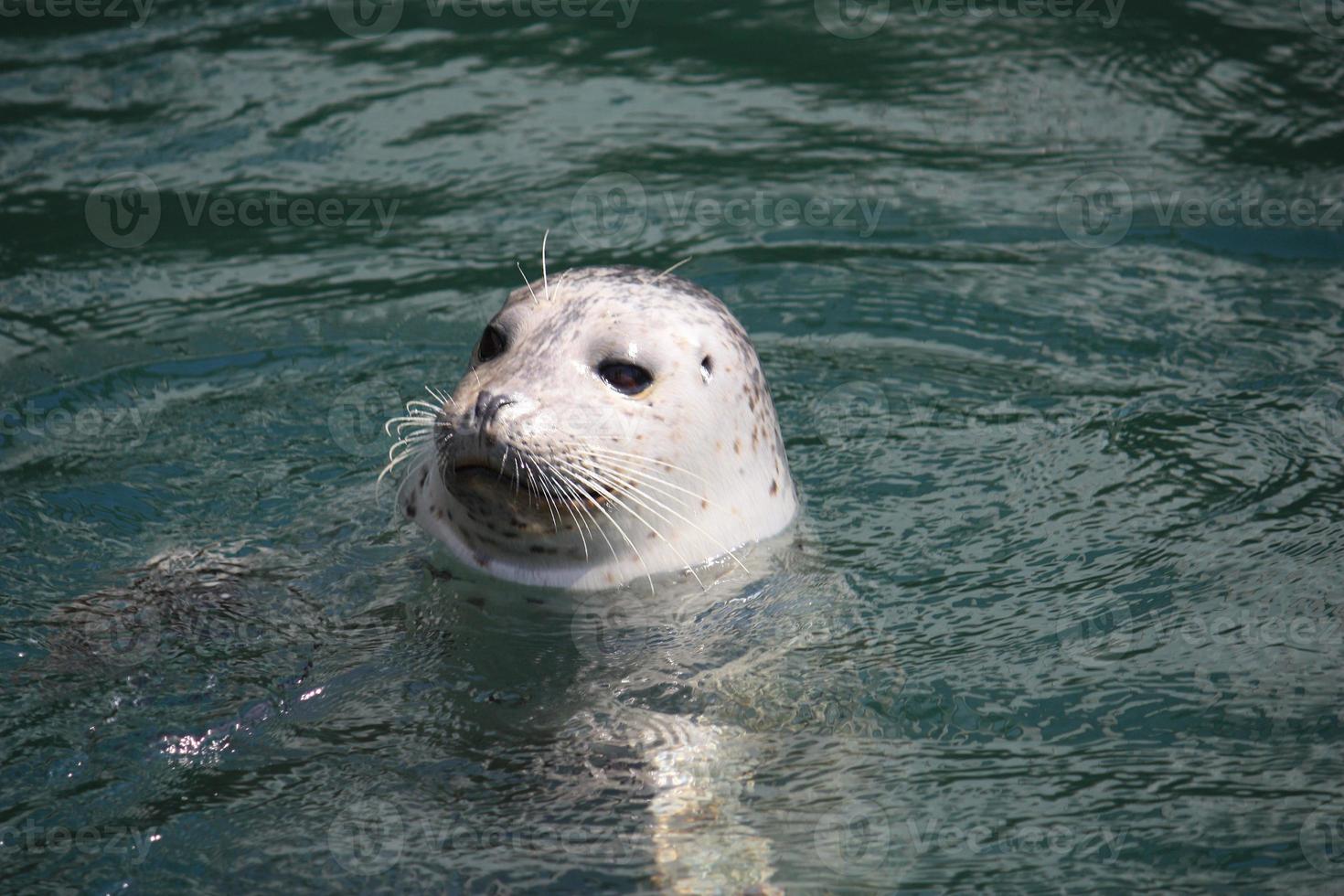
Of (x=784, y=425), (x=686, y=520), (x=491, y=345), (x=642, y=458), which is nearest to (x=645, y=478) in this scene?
(x=642, y=458)

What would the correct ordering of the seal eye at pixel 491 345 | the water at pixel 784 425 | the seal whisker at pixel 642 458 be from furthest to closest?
the seal eye at pixel 491 345, the seal whisker at pixel 642 458, the water at pixel 784 425

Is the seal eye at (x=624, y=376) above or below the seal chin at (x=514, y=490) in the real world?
above

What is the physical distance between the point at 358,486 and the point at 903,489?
213 cm

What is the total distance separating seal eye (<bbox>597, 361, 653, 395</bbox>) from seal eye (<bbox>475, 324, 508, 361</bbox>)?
0.40m

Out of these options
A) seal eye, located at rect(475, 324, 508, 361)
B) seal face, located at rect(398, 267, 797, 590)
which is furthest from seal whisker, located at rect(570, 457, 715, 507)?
seal eye, located at rect(475, 324, 508, 361)

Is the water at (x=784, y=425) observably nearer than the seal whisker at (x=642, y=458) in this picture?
Yes

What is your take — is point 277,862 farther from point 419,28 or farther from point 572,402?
point 419,28

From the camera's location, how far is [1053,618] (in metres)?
5.07

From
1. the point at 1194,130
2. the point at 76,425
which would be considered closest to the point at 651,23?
the point at 1194,130

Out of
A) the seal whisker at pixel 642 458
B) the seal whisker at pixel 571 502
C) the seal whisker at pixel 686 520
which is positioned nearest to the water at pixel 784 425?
the seal whisker at pixel 686 520

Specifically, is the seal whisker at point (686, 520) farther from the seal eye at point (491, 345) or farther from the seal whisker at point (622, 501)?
the seal eye at point (491, 345)

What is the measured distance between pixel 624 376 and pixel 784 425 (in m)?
1.81

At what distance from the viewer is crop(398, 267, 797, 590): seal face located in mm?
4551

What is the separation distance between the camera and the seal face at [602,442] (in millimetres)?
4551
